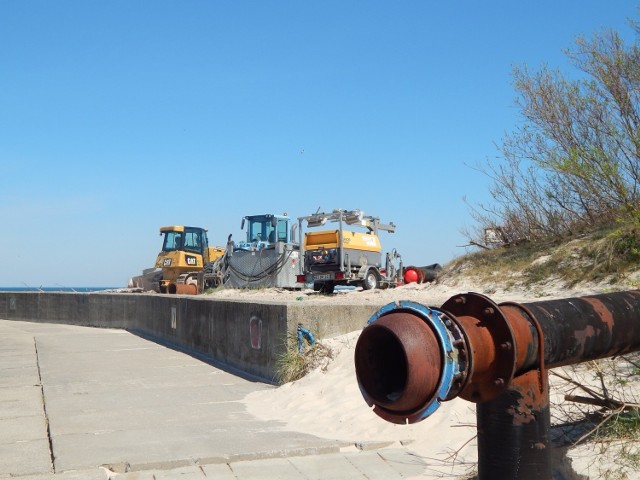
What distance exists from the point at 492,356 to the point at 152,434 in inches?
174

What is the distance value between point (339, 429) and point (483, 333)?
3.94 meters

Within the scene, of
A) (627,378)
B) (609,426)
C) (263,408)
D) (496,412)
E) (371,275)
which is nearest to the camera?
(496,412)

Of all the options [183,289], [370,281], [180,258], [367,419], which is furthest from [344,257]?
[367,419]

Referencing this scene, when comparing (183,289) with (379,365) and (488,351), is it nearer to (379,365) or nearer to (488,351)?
(379,365)

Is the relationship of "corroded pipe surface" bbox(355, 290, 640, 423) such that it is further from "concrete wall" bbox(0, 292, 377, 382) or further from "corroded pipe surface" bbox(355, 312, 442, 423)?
"concrete wall" bbox(0, 292, 377, 382)

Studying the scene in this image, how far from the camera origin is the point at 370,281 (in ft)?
76.4

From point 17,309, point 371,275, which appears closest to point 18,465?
point 371,275

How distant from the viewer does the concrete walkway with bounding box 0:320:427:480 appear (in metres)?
5.53

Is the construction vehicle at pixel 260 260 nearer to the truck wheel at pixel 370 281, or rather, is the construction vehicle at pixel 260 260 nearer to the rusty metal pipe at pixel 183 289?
the rusty metal pipe at pixel 183 289

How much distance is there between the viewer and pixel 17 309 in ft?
82.1

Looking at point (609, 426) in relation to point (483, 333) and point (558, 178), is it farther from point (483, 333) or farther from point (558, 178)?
point (558, 178)

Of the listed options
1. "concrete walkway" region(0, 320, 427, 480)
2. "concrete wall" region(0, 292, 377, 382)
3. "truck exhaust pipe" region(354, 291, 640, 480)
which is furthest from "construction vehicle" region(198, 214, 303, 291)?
"truck exhaust pipe" region(354, 291, 640, 480)

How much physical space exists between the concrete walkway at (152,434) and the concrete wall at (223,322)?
453 mm

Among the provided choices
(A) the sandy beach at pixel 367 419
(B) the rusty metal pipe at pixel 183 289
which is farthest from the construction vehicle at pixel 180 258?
(A) the sandy beach at pixel 367 419
